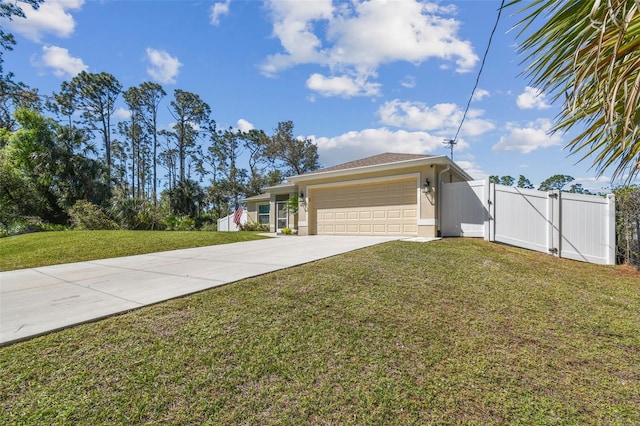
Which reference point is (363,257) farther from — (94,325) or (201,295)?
(94,325)

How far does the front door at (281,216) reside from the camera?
16109 millimetres

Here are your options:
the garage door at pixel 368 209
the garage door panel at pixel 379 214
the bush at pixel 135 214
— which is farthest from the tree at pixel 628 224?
the bush at pixel 135 214

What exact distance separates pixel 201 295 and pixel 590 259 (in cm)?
911

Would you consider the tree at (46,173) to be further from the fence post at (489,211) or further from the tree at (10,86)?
the fence post at (489,211)

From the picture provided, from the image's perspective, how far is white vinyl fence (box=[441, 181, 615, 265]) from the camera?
23.2ft

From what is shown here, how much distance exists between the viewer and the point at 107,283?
4.64 m

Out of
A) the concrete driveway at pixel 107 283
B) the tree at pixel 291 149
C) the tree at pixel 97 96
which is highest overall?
the tree at pixel 97 96

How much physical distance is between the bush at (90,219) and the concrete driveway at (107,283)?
9.27 metres

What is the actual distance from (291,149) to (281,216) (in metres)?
16.6

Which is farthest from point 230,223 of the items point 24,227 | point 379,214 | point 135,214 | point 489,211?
point 489,211

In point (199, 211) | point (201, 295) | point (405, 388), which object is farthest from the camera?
point (199, 211)

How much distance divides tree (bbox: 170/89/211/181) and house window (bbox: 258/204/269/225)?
59.7ft

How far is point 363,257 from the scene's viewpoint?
6211 millimetres

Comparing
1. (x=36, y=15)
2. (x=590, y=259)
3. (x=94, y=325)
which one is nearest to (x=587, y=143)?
(x=94, y=325)
